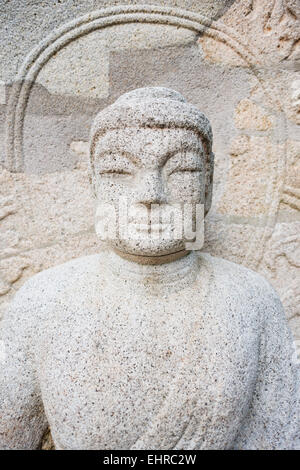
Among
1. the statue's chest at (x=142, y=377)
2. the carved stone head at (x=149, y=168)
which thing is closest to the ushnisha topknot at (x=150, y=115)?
the carved stone head at (x=149, y=168)

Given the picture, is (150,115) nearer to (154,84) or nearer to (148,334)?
(148,334)

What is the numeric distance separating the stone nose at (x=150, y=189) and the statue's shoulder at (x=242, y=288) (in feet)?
1.23

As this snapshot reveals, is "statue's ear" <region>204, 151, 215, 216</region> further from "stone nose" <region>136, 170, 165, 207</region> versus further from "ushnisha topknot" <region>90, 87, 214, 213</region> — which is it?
"stone nose" <region>136, 170, 165, 207</region>

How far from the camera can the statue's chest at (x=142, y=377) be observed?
0.83 m

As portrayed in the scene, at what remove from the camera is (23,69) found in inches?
52.6

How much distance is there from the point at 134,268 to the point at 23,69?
1.05 meters

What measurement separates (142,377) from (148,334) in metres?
0.11

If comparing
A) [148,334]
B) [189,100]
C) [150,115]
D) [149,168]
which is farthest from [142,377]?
[189,100]

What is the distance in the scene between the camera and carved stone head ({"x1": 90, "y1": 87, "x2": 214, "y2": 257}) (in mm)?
798

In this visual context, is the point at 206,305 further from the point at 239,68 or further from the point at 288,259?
the point at 239,68

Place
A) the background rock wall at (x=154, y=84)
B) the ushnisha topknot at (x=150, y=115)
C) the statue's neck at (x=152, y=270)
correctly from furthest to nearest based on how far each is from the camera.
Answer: the background rock wall at (x=154, y=84)
the statue's neck at (x=152, y=270)
the ushnisha topknot at (x=150, y=115)

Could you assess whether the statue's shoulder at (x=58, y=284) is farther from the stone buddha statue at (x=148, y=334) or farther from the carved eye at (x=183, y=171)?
the carved eye at (x=183, y=171)

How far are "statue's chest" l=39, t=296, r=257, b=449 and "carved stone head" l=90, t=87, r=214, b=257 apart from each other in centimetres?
23

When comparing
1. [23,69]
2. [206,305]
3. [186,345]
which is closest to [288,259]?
[206,305]
